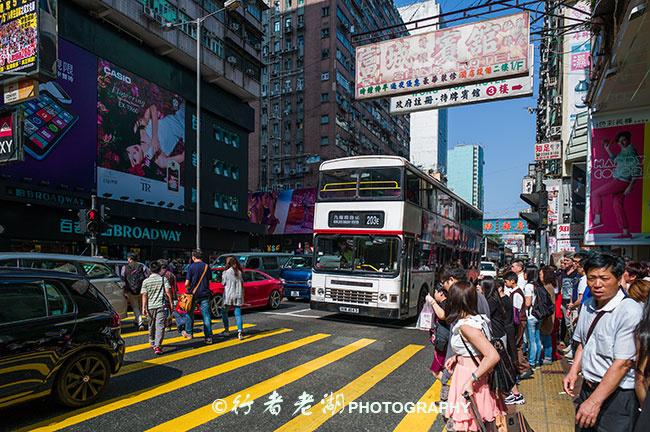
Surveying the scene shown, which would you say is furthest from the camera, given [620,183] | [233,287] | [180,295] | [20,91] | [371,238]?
[20,91]

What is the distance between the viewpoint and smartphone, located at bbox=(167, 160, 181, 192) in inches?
1175

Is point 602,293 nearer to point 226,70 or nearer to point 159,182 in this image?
point 159,182

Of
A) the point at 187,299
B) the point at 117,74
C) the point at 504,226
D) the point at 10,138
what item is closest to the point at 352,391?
the point at 187,299

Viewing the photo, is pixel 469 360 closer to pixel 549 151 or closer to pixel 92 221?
pixel 92 221

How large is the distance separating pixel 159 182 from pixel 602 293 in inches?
1148

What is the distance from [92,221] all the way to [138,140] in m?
14.7

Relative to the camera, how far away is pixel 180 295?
937cm

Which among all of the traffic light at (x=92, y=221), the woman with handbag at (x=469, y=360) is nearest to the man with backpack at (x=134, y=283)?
the traffic light at (x=92, y=221)

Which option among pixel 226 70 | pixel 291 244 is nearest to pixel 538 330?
pixel 226 70

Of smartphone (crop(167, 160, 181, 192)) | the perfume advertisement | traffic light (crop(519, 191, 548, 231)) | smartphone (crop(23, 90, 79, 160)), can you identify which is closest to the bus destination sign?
traffic light (crop(519, 191, 548, 231))

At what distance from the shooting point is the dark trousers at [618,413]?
105 inches

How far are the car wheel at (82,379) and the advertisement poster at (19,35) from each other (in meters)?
11.3

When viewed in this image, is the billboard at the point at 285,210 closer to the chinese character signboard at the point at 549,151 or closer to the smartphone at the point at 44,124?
the chinese character signboard at the point at 549,151

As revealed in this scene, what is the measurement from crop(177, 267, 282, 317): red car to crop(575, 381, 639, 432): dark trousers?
409 inches
